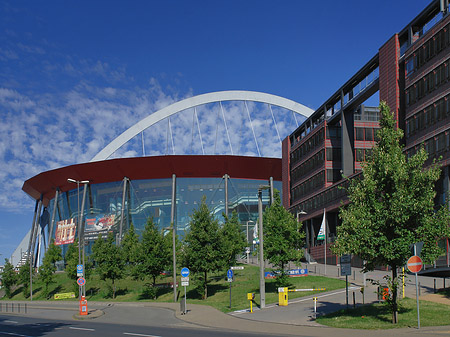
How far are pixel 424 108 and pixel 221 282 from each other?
25.9 metres

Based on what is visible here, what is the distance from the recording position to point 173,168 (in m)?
85.2

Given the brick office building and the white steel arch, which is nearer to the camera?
the brick office building

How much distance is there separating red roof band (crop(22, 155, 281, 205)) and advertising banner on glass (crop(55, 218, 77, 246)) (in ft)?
27.6

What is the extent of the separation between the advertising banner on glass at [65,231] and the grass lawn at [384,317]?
243ft

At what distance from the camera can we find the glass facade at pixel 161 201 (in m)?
85.4

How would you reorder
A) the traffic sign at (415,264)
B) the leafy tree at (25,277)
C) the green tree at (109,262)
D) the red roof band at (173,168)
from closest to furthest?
A: the traffic sign at (415,264)
the green tree at (109,262)
the leafy tree at (25,277)
the red roof band at (173,168)

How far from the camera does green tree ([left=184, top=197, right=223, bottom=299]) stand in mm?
40062

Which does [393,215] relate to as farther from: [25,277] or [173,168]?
[173,168]

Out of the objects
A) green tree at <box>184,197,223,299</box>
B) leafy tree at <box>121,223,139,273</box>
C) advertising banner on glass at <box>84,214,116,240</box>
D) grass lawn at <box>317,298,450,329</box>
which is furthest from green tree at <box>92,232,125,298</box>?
advertising banner on glass at <box>84,214,116,240</box>

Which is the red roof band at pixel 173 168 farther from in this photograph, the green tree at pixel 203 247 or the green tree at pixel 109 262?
the green tree at pixel 203 247

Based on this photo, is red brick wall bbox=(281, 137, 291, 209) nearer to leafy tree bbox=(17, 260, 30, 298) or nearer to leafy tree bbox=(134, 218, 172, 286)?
leafy tree bbox=(134, 218, 172, 286)

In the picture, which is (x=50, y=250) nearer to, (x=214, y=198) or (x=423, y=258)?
(x=214, y=198)

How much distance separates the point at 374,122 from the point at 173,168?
3443cm

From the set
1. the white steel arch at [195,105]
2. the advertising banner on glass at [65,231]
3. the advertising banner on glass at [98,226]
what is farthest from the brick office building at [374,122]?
the advertising banner on glass at [65,231]
